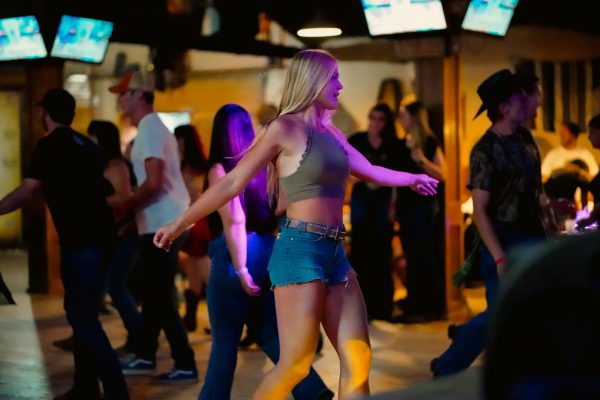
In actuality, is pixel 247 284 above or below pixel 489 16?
below

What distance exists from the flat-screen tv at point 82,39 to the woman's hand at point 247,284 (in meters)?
6.30

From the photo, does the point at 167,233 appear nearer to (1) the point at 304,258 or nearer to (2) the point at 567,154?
(1) the point at 304,258

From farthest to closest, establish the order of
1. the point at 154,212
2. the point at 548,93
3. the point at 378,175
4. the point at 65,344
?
1. the point at 548,93
2. the point at 65,344
3. the point at 154,212
4. the point at 378,175

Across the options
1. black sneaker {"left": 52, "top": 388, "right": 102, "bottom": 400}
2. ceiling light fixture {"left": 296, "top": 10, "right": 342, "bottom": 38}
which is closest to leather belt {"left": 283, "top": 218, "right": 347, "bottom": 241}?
black sneaker {"left": 52, "top": 388, "right": 102, "bottom": 400}

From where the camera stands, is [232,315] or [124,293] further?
[124,293]

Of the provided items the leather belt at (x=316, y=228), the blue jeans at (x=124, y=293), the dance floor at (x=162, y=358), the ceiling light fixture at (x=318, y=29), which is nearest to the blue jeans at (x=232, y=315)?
the dance floor at (x=162, y=358)

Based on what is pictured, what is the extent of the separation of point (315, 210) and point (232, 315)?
46.0 inches

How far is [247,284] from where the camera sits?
5.27 metres

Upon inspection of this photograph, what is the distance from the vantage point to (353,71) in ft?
50.0

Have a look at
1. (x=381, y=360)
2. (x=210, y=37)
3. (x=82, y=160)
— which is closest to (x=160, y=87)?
(x=210, y=37)

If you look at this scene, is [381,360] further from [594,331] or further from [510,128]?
[594,331]

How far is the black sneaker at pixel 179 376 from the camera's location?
23.2 feet

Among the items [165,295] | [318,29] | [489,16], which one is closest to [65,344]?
[165,295]

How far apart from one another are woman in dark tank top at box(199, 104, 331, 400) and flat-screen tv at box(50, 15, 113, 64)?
18.8 feet
